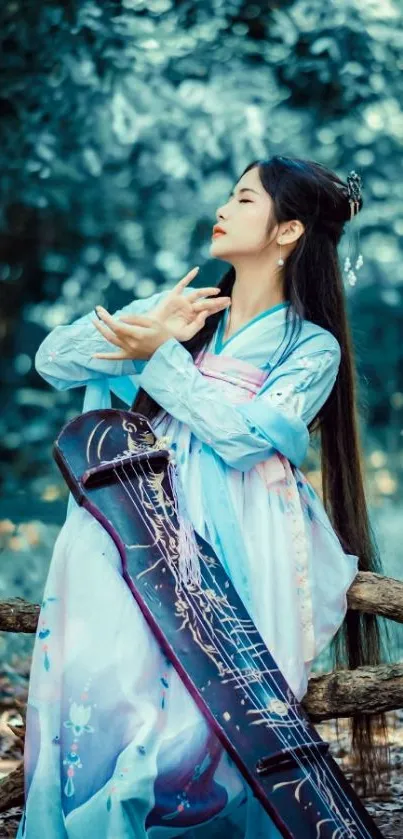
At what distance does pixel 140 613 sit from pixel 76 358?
524mm

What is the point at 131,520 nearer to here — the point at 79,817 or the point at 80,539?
Answer: the point at 80,539

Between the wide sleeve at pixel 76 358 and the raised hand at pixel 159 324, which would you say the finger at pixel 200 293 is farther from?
the wide sleeve at pixel 76 358

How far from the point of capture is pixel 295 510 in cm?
203

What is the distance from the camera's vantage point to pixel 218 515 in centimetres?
196

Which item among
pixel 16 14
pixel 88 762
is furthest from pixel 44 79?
pixel 88 762

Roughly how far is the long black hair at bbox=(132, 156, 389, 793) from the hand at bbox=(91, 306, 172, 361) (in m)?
0.17

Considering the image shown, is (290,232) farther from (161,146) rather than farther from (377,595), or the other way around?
(161,146)

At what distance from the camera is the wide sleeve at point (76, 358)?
7.06 ft

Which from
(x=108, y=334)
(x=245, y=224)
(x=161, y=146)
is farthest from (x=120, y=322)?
(x=161, y=146)

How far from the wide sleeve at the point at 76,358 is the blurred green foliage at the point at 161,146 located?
271cm

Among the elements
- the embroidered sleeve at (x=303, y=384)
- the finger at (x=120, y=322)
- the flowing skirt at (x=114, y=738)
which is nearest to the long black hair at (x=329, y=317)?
the embroidered sleeve at (x=303, y=384)

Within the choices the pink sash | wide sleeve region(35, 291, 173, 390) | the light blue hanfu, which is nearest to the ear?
the light blue hanfu

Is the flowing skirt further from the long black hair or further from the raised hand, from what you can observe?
the long black hair

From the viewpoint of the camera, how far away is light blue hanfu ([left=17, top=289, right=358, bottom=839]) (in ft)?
5.72
